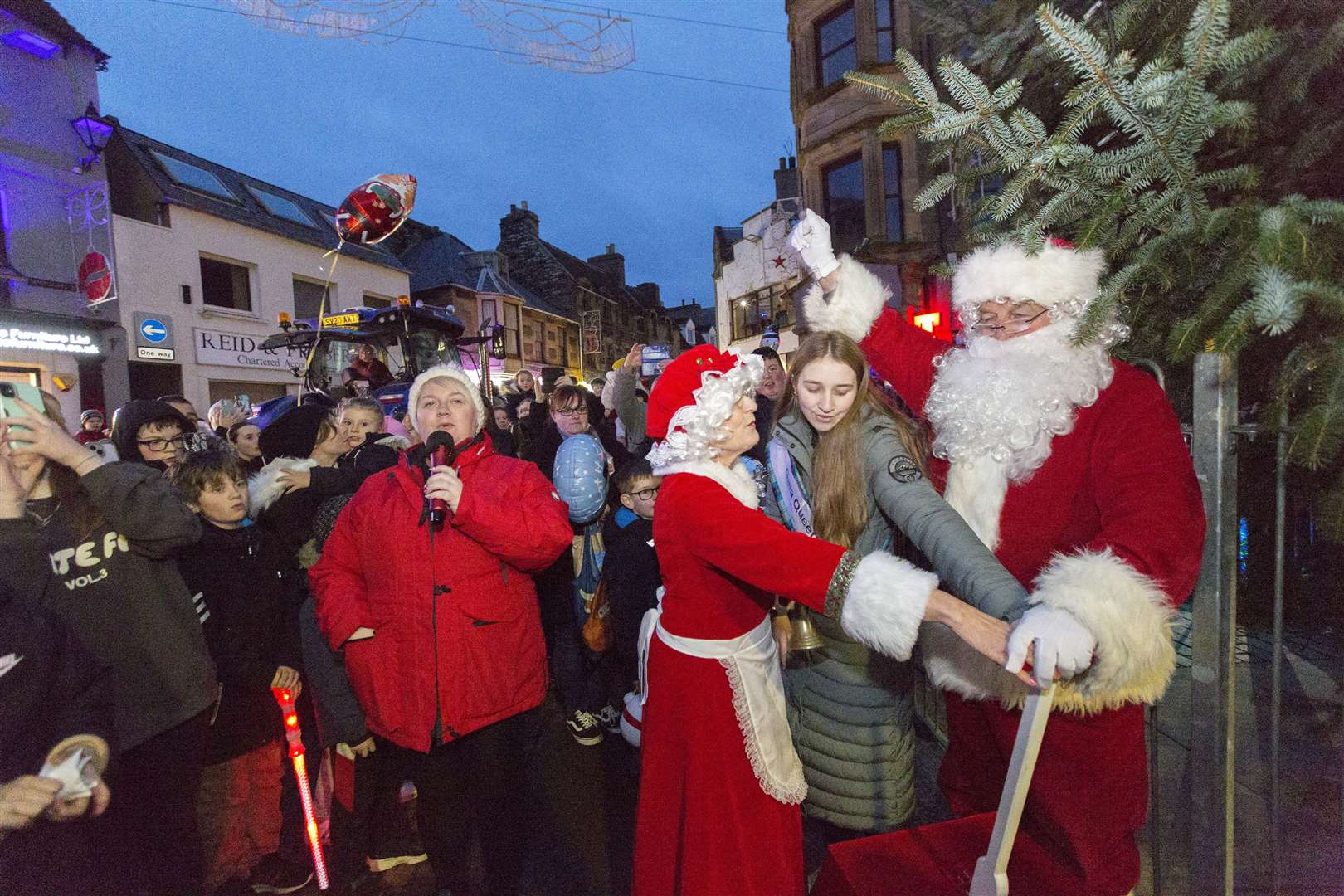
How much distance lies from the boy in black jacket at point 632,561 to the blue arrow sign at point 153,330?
14666 mm

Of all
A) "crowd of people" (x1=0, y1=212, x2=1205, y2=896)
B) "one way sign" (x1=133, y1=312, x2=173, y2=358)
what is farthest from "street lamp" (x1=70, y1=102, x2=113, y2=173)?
"crowd of people" (x1=0, y1=212, x2=1205, y2=896)

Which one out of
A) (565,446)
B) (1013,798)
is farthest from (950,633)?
(565,446)

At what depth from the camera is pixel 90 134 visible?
502 inches

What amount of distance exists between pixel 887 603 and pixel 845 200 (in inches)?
567

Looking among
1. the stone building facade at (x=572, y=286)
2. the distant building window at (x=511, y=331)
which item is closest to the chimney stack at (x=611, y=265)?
the stone building facade at (x=572, y=286)

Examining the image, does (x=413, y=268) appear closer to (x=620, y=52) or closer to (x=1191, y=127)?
(x=620, y=52)

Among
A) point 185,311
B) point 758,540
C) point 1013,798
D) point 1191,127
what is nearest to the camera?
point 1013,798

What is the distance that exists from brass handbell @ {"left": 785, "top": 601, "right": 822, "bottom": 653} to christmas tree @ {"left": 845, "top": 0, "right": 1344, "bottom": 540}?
4.09 ft

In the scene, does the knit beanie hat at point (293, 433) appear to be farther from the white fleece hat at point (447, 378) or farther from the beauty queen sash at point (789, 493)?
the beauty queen sash at point (789, 493)

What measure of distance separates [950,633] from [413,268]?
88.6ft

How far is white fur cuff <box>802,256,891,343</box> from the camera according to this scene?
239 cm

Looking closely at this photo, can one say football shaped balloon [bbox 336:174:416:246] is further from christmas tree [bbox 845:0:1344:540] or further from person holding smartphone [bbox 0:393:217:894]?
christmas tree [bbox 845:0:1344:540]

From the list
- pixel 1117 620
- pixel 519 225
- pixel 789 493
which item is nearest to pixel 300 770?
pixel 789 493

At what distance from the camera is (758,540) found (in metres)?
1.76
